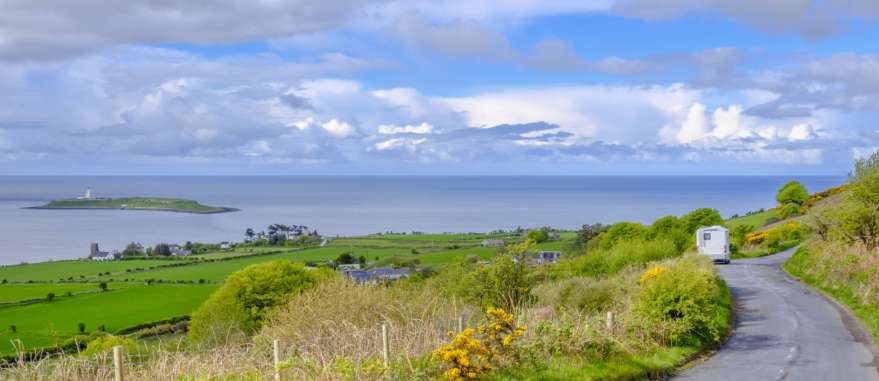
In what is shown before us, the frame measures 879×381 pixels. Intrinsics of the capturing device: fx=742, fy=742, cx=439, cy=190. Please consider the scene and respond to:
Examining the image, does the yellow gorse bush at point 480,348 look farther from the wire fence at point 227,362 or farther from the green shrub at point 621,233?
the green shrub at point 621,233

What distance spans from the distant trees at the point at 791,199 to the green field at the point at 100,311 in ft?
186

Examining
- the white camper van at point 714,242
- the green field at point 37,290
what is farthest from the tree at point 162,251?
the white camper van at point 714,242

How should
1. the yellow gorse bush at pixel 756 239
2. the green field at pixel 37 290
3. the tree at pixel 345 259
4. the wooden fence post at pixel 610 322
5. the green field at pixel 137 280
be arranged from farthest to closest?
the tree at pixel 345 259
the green field at pixel 37 290
the green field at pixel 137 280
the yellow gorse bush at pixel 756 239
the wooden fence post at pixel 610 322

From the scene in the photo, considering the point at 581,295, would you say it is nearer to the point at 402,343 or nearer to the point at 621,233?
the point at 402,343

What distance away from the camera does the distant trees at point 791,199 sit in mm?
73325

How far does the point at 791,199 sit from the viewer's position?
253 feet

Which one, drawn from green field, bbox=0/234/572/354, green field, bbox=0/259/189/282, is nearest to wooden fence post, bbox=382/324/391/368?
green field, bbox=0/234/572/354

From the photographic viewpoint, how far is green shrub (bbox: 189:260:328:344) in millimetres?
31125

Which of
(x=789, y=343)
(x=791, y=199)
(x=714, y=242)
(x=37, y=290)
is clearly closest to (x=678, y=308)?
(x=789, y=343)

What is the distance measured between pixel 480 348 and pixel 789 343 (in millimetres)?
11736

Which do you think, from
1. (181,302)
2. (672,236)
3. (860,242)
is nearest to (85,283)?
(181,302)

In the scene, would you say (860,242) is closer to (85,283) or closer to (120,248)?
(85,283)

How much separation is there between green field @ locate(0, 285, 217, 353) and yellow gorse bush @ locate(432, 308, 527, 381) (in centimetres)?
4075

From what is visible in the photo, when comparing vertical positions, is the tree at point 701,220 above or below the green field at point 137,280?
above
